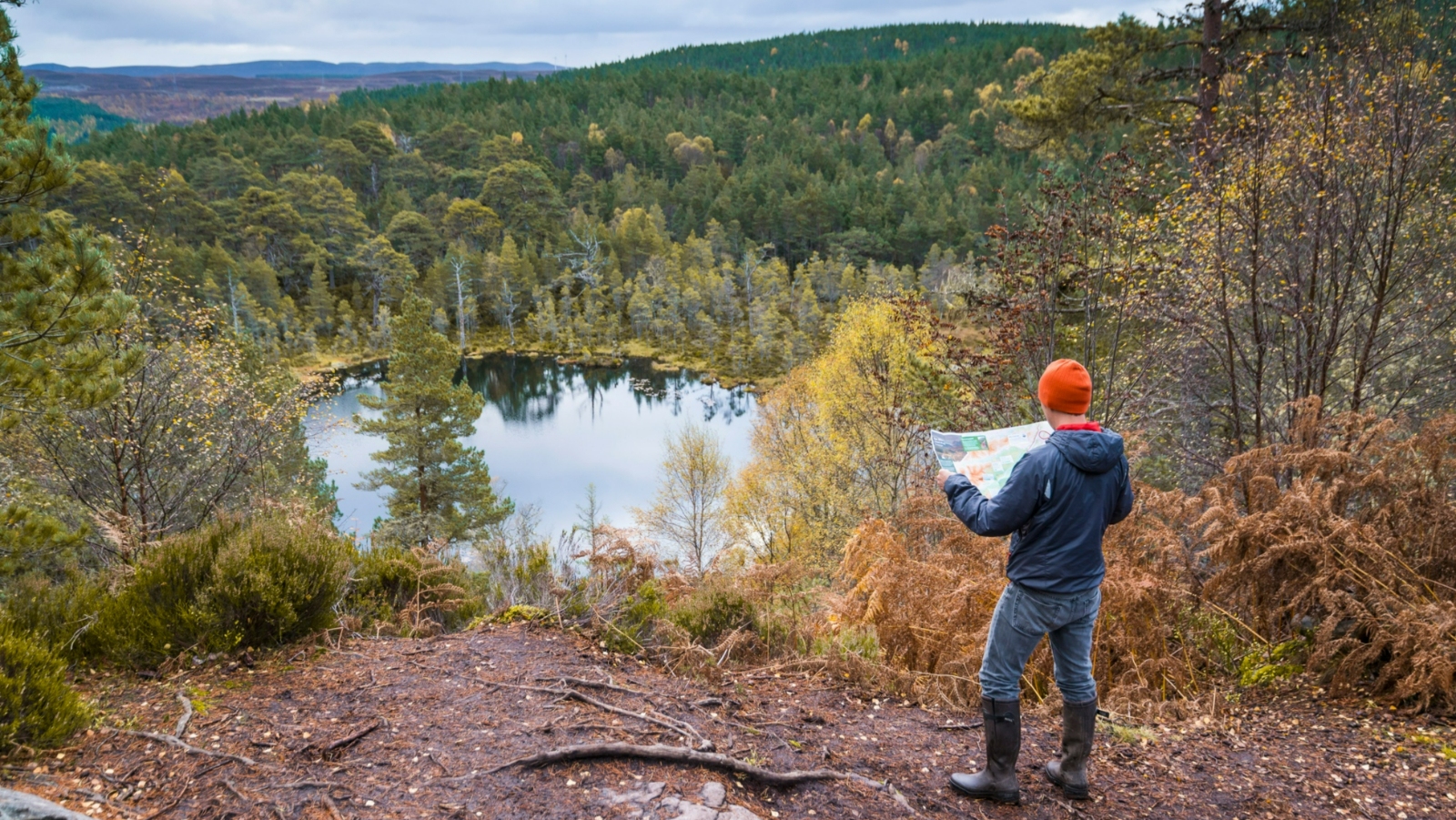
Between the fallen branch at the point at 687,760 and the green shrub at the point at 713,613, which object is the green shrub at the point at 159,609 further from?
the green shrub at the point at 713,613

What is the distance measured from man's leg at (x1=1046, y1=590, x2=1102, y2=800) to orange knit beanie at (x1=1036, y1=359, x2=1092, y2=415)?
79 centimetres

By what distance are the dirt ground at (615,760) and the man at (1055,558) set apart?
255 mm

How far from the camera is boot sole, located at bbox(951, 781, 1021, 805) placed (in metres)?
2.83

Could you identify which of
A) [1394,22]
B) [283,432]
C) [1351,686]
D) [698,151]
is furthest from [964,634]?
[698,151]

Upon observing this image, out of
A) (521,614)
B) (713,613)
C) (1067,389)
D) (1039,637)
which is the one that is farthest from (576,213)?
(1039,637)

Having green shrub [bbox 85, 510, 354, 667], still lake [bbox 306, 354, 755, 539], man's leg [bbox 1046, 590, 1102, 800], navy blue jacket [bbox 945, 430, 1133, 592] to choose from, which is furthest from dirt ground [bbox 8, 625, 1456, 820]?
still lake [bbox 306, 354, 755, 539]

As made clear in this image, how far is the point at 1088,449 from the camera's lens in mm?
2566

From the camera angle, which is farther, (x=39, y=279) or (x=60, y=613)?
(x=39, y=279)

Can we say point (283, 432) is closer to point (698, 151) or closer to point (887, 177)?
point (887, 177)

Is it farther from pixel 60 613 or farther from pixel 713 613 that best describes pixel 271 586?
pixel 713 613

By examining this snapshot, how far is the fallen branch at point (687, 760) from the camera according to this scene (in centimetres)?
279

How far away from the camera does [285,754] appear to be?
2836 millimetres

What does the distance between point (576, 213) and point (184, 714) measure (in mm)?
78223

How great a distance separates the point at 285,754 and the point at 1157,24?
1251 centimetres
